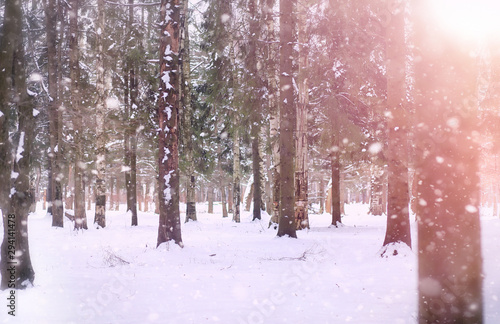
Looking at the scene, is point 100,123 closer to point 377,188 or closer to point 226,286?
point 226,286

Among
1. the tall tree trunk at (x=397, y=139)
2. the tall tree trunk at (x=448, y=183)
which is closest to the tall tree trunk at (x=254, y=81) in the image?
the tall tree trunk at (x=397, y=139)

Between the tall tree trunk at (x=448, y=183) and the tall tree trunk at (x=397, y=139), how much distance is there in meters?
5.21

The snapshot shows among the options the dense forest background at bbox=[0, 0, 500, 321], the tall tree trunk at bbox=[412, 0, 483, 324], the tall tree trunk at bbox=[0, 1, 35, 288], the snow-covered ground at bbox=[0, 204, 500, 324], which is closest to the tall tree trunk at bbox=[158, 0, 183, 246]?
the dense forest background at bbox=[0, 0, 500, 321]

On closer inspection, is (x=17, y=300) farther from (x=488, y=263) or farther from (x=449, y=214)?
(x=488, y=263)

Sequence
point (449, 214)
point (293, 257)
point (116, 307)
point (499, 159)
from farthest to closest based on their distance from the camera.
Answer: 1. point (499, 159)
2. point (293, 257)
3. point (116, 307)
4. point (449, 214)

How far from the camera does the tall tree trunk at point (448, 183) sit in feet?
11.1

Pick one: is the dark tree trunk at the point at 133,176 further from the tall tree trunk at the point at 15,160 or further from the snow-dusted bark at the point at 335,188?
the tall tree trunk at the point at 15,160

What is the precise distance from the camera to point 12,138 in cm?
602

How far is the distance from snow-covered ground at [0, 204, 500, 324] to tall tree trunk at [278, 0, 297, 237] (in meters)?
1.29

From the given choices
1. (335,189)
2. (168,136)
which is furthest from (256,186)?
(168,136)

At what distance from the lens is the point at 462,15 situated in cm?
361

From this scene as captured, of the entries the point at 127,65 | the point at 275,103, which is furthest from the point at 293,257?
the point at 127,65

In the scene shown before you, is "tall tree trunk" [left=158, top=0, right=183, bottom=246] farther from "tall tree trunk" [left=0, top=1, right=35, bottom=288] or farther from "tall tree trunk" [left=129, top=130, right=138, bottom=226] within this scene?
"tall tree trunk" [left=129, top=130, right=138, bottom=226]

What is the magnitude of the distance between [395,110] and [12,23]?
7.22 m
